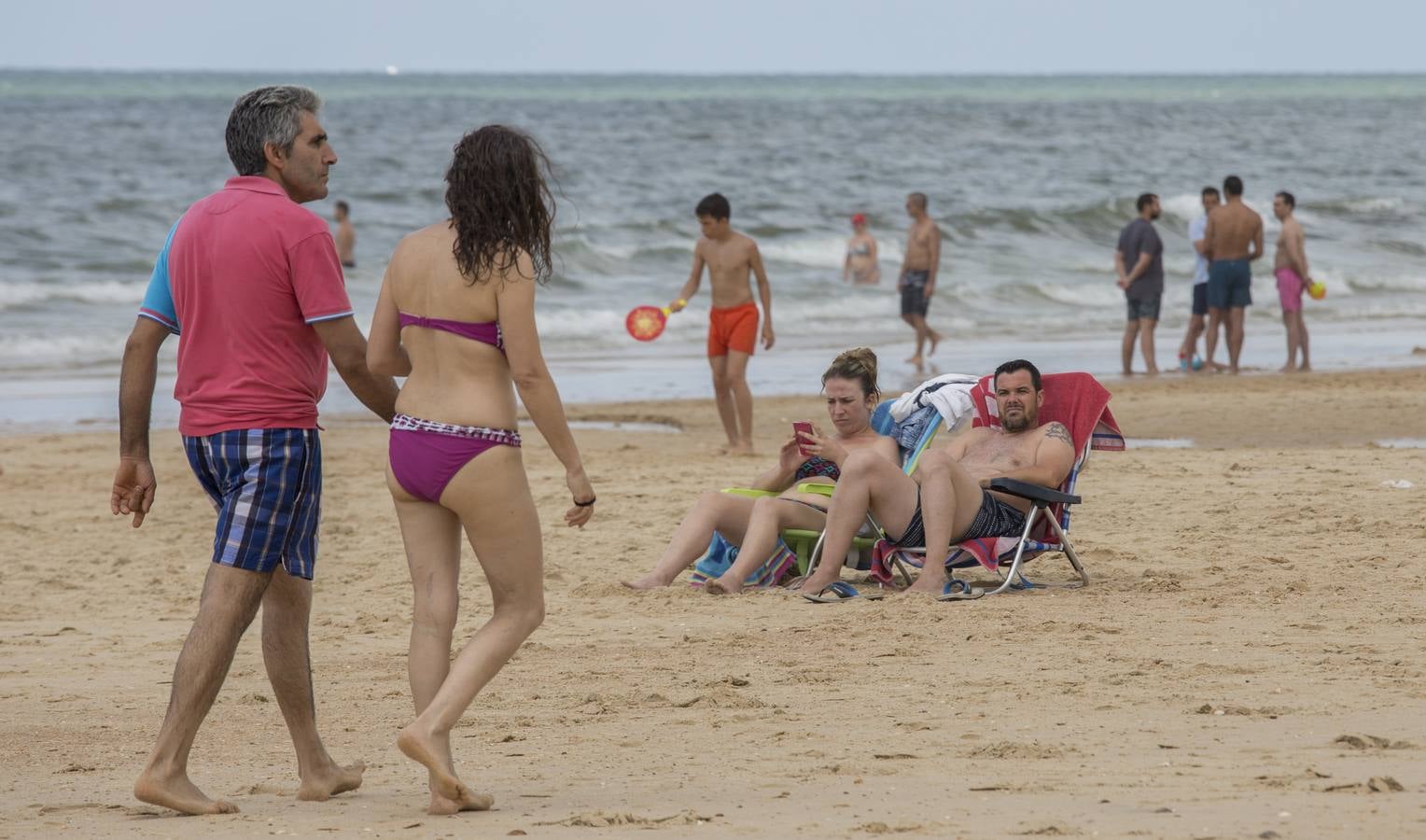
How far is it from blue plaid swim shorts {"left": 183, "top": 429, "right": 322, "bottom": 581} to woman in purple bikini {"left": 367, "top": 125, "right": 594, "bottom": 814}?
0.77 feet

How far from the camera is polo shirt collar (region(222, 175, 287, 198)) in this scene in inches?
153

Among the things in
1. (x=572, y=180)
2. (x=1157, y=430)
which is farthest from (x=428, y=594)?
(x=572, y=180)

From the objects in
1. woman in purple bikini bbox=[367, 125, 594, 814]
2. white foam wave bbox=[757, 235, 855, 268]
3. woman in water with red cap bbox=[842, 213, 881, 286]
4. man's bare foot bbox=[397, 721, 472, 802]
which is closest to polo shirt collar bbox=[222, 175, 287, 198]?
woman in purple bikini bbox=[367, 125, 594, 814]

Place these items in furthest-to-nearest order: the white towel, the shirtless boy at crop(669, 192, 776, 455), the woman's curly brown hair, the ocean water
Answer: the ocean water < the shirtless boy at crop(669, 192, 776, 455) < the white towel < the woman's curly brown hair

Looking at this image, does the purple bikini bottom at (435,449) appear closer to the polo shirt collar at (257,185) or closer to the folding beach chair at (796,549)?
the polo shirt collar at (257,185)

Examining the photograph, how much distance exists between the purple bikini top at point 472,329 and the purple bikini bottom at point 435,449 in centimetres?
19

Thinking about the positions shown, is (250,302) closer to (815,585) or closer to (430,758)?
(430,758)

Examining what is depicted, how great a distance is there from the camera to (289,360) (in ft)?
12.6

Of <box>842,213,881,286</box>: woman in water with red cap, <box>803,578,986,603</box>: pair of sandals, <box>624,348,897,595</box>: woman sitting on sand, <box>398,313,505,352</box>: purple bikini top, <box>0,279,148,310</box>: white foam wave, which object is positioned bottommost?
<box>0,279,148,310</box>: white foam wave

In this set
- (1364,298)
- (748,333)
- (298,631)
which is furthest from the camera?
(1364,298)

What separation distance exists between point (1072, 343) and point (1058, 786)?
14.9 meters

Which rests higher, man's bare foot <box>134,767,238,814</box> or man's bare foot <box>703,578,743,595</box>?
man's bare foot <box>134,767,238,814</box>

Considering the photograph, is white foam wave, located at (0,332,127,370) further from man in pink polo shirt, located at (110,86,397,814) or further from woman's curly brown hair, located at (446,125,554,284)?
woman's curly brown hair, located at (446,125,554,284)

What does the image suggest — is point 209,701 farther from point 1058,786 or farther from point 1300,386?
point 1300,386
